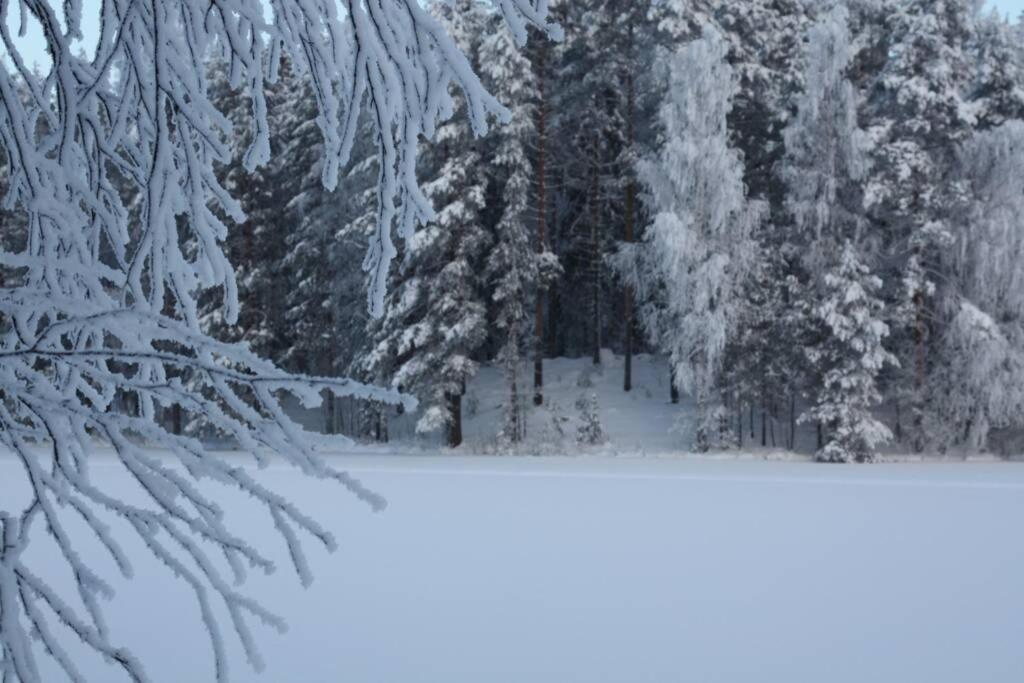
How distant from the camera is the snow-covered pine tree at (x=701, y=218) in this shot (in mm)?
20047

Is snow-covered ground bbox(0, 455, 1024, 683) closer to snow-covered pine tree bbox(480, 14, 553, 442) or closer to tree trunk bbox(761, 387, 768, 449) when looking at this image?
tree trunk bbox(761, 387, 768, 449)

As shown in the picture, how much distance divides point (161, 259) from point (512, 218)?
20.3 metres

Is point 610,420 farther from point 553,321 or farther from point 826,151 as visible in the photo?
point 826,151

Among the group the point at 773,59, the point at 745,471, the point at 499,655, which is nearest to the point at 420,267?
the point at 745,471

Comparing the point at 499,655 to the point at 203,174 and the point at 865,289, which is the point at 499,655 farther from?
the point at 865,289

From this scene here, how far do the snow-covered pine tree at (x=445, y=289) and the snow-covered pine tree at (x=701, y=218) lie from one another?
454 centimetres

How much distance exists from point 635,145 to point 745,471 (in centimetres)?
1116

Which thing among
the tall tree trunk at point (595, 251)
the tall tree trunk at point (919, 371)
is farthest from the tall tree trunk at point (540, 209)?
the tall tree trunk at point (919, 371)

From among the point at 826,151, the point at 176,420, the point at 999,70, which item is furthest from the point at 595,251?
the point at 176,420

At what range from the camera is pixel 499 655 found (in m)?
6.02

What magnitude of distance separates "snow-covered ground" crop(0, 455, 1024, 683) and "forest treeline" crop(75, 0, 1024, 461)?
715 cm

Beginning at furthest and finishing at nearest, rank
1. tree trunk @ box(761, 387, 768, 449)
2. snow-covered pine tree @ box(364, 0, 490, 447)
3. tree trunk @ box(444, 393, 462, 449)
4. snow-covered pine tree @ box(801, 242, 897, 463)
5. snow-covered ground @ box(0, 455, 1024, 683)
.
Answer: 1. tree trunk @ box(444, 393, 462, 449)
2. tree trunk @ box(761, 387, 768, 449)
3. snow-covered pine tree @ box(364, 0, 490, 447)
4. snow-covered pine tree @ box(801, 242, 897, 463)
5. snow-covered ground @ box(0, 455, 1024, 683)

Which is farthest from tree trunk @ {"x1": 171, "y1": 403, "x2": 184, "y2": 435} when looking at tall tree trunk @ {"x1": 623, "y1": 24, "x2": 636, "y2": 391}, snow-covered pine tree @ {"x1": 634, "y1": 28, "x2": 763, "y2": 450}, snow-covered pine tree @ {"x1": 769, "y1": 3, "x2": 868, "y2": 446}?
snow-covered pine tree @ {"x1": 769, "y1": 3, "x2": 868, "y2": 446}

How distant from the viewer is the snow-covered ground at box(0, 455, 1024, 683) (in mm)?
5852
